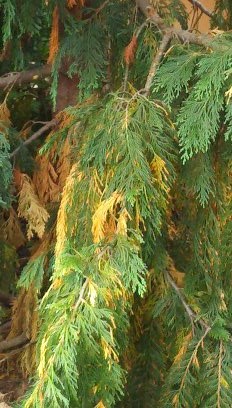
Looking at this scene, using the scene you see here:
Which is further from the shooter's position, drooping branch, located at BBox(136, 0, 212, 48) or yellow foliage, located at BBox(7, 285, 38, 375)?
yellow foliage, located at BBox(7, 285, 38, 375)

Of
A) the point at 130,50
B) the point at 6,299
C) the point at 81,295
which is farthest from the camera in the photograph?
the point at 6,299

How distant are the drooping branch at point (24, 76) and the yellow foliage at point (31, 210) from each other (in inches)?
19.2

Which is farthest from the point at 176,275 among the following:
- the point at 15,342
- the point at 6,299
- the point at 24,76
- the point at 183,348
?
the point at 6,299

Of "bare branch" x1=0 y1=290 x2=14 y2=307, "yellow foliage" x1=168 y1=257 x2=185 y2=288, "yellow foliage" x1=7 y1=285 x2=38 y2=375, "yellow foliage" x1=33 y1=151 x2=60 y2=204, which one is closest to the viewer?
"yellow foliage" x1=168 y1=257 x2=185 y2=288

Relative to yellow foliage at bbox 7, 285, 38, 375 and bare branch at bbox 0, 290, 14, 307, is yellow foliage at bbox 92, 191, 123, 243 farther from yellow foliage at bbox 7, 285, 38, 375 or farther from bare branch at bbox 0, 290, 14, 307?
bare branch at bbox 0, 290, 14, 307

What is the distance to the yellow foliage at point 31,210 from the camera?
2.23 m

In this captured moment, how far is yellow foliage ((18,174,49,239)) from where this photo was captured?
87.9 inches

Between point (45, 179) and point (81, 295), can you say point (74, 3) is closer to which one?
point (45, 179)

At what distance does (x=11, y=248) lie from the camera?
2635 millimetres

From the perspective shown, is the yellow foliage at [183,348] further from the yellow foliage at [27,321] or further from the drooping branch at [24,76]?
the drooping branch at [24,76]

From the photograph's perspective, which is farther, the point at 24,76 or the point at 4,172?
the point at 24,76

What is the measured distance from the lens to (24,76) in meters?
2.75

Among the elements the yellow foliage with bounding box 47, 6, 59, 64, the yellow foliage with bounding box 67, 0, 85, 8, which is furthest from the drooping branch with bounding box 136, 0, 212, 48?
the yellow foliage with bounding box 47, 6, 59, 64

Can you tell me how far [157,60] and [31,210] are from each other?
0.79 m
